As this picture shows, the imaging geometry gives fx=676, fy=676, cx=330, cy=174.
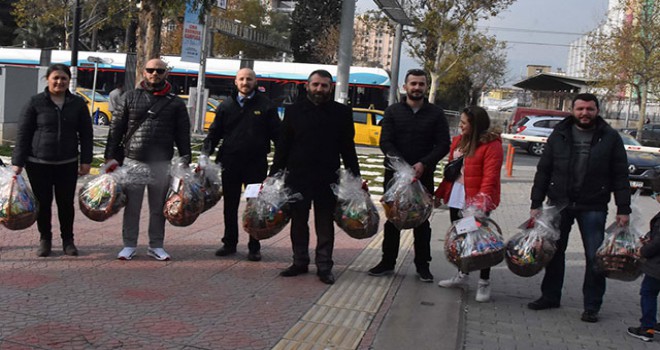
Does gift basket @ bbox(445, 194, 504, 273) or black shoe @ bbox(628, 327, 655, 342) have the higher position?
gift basket @ bbox(445, 194, 504, 273)

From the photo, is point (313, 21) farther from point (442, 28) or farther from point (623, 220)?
point (623, 220)

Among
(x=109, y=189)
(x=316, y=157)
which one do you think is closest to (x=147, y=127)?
(x=109, y=189)

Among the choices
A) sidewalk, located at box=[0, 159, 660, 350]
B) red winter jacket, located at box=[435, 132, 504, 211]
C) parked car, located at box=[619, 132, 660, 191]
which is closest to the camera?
sidewalk, located at box=[0, 159, 660, 350]

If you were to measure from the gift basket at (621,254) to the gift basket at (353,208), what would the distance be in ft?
6.29

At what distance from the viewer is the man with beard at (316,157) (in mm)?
5922

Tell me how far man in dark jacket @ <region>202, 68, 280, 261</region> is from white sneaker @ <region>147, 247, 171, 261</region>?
0.54 meters

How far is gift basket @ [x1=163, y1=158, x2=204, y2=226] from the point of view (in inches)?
245

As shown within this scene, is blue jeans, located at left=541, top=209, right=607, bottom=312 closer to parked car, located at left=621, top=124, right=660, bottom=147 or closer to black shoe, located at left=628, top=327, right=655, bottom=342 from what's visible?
black shoe, located at left=628, top=327, right=655, bottom=342

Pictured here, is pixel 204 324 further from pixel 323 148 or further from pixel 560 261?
pixel 560 261

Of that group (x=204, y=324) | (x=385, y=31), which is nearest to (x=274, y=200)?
(x=204, y=324)

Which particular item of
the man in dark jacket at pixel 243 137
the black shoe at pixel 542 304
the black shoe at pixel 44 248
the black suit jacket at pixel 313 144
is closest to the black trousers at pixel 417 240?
the black suit jacket at pixel 313 144

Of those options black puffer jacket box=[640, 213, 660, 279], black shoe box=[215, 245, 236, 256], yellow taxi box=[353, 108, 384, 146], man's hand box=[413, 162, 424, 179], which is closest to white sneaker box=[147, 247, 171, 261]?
black shoe box=[215, 245, 236, 256]

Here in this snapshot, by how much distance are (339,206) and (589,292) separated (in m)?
2.21

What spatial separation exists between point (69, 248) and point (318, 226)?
2.40 meters
